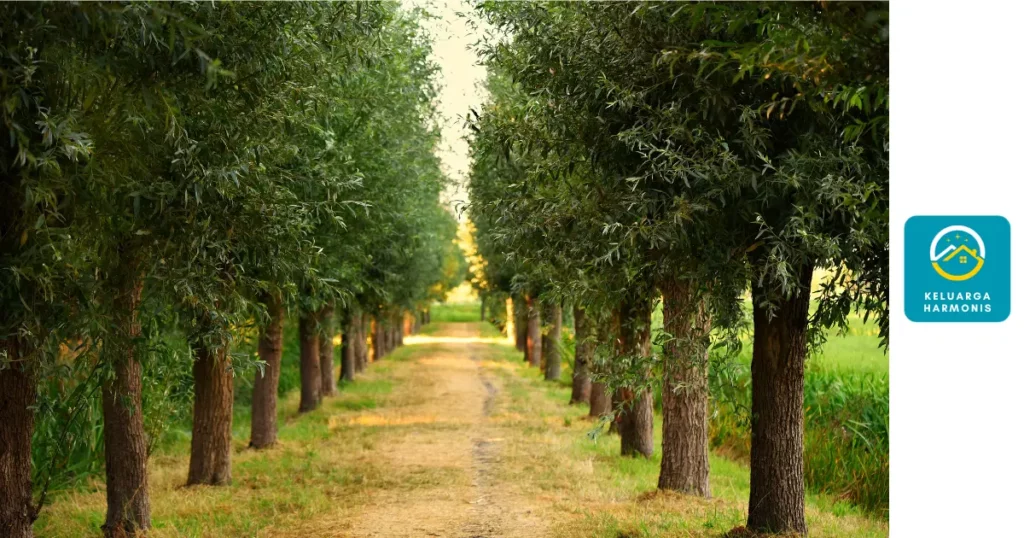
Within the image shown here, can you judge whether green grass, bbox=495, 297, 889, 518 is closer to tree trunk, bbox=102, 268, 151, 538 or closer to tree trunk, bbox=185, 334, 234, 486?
tree trunk, bbox=102, 268, 151, 538

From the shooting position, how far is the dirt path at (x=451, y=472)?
12922 millimetres

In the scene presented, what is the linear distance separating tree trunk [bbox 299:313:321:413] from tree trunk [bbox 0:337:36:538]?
17110 millimetres

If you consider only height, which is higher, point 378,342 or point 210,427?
point 378,342

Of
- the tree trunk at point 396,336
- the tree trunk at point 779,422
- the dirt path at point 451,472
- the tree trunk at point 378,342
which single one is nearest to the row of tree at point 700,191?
the tree trunk at point 779,422

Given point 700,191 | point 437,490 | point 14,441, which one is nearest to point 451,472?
point 437,490

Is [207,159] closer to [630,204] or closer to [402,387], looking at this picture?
[630,204]

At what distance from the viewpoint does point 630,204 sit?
8.87m

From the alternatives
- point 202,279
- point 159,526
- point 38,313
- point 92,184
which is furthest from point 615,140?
point 159,526

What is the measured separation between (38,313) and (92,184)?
1179mm
